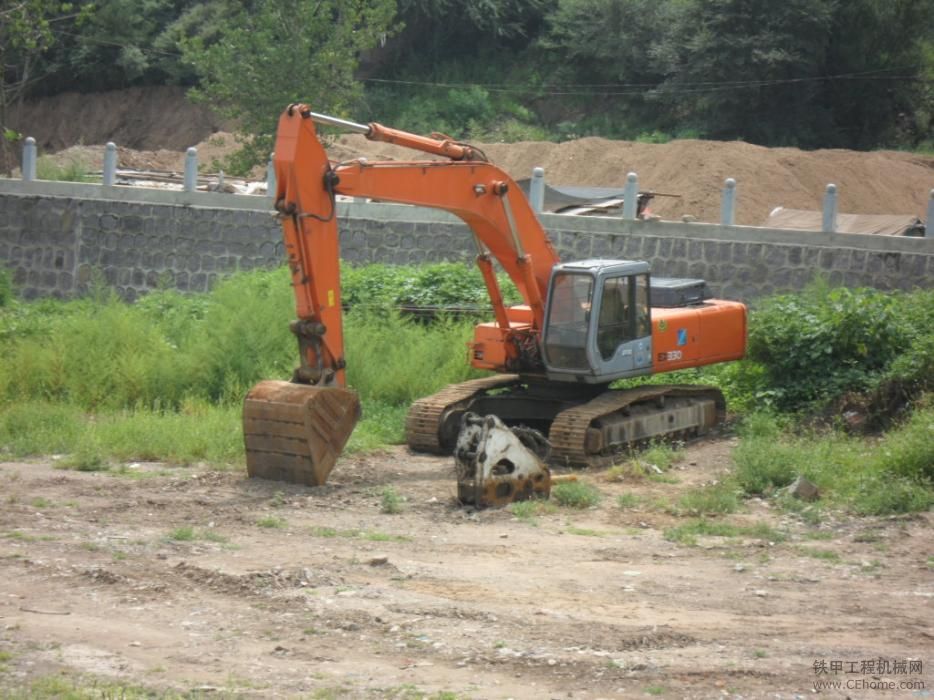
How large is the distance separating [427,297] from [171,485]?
7858 millimetres

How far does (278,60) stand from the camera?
1190 inches

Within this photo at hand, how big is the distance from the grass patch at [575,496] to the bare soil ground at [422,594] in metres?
0.21

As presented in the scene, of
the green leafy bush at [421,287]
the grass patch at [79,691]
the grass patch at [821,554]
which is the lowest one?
the grass patch at [821,554]

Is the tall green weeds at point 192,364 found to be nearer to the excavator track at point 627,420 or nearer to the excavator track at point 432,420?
the excavator track at point 432,420

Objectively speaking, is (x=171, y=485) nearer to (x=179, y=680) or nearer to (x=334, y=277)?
(x=334, y=277)

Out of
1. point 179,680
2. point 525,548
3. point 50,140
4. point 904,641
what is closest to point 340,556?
point 525,548

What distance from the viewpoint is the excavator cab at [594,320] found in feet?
47.3

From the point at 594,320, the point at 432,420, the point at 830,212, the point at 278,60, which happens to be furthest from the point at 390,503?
the point at 278,60

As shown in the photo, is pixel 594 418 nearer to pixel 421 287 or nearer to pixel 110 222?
pixel 421 287

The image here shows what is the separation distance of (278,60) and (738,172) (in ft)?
34.0

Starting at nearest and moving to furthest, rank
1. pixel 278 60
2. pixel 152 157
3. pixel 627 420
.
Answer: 1. pixel 627 420
2. pixel 278 60
3. pixel 152 157

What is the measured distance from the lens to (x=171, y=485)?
12672mm

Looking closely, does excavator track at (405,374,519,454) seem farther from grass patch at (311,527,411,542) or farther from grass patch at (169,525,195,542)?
grass patch at (169,525,195,542)

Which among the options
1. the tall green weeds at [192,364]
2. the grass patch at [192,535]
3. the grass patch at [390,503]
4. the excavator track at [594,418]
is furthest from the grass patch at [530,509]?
the tall green weeds at [192,364]
